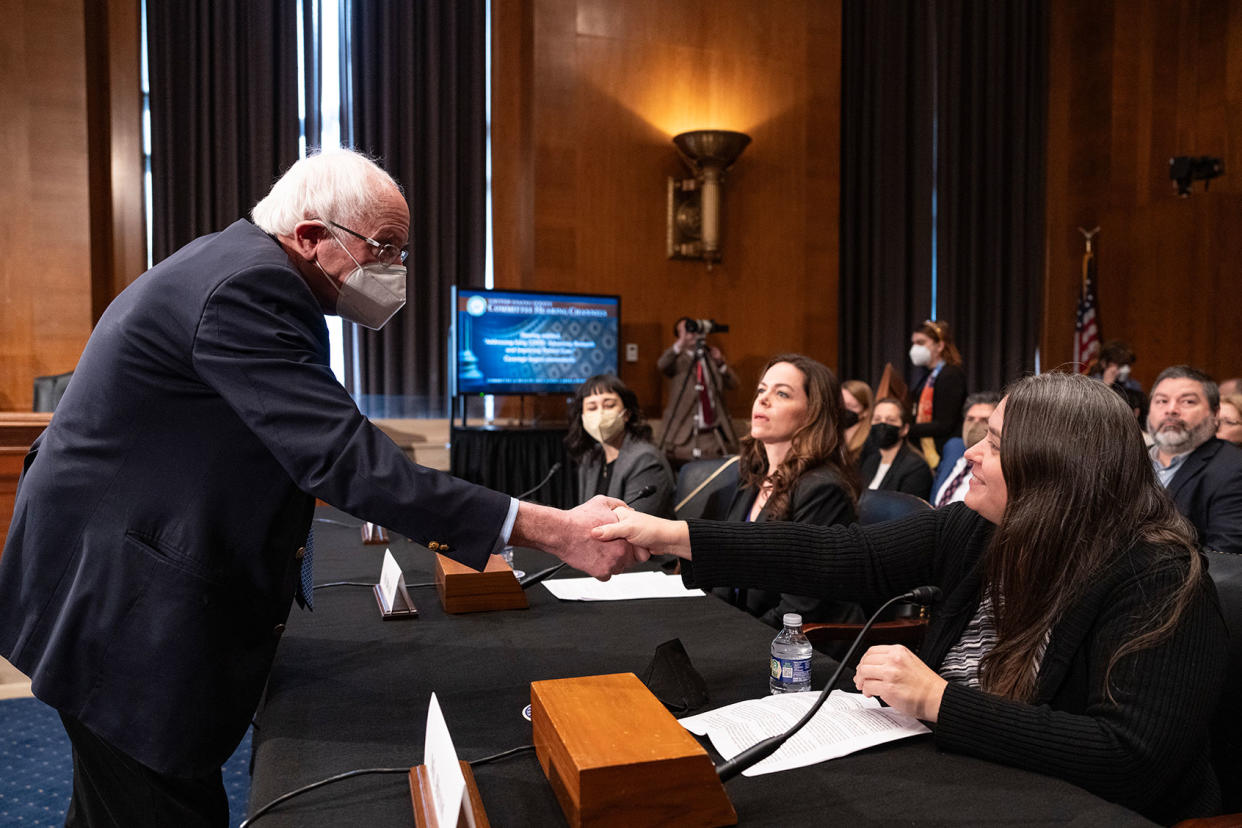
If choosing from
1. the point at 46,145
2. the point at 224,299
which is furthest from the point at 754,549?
the point at 46,145

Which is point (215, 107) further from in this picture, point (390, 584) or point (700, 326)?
point (390, 584)

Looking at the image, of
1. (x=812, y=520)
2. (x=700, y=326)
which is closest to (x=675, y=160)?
(x=700, y=326)

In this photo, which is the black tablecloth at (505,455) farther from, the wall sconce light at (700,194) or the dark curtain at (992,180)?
the dark curtain at (992,180)

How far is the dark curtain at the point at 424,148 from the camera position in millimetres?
6145

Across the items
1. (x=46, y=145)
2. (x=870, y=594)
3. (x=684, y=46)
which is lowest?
(x=870, y=594)

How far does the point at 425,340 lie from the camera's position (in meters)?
6.30

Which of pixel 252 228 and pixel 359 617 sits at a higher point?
pixel 252 228

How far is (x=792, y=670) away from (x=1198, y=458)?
106 inches

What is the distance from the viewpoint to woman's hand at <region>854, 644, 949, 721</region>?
1168 mm

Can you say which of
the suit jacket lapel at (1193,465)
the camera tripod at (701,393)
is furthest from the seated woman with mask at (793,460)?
the camera tripod at (701,393)

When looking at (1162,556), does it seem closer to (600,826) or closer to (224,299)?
(600,826)

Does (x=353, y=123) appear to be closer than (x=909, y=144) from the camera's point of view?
Yes

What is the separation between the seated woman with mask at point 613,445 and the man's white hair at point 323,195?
6.36 feet

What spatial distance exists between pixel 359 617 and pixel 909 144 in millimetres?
6981
